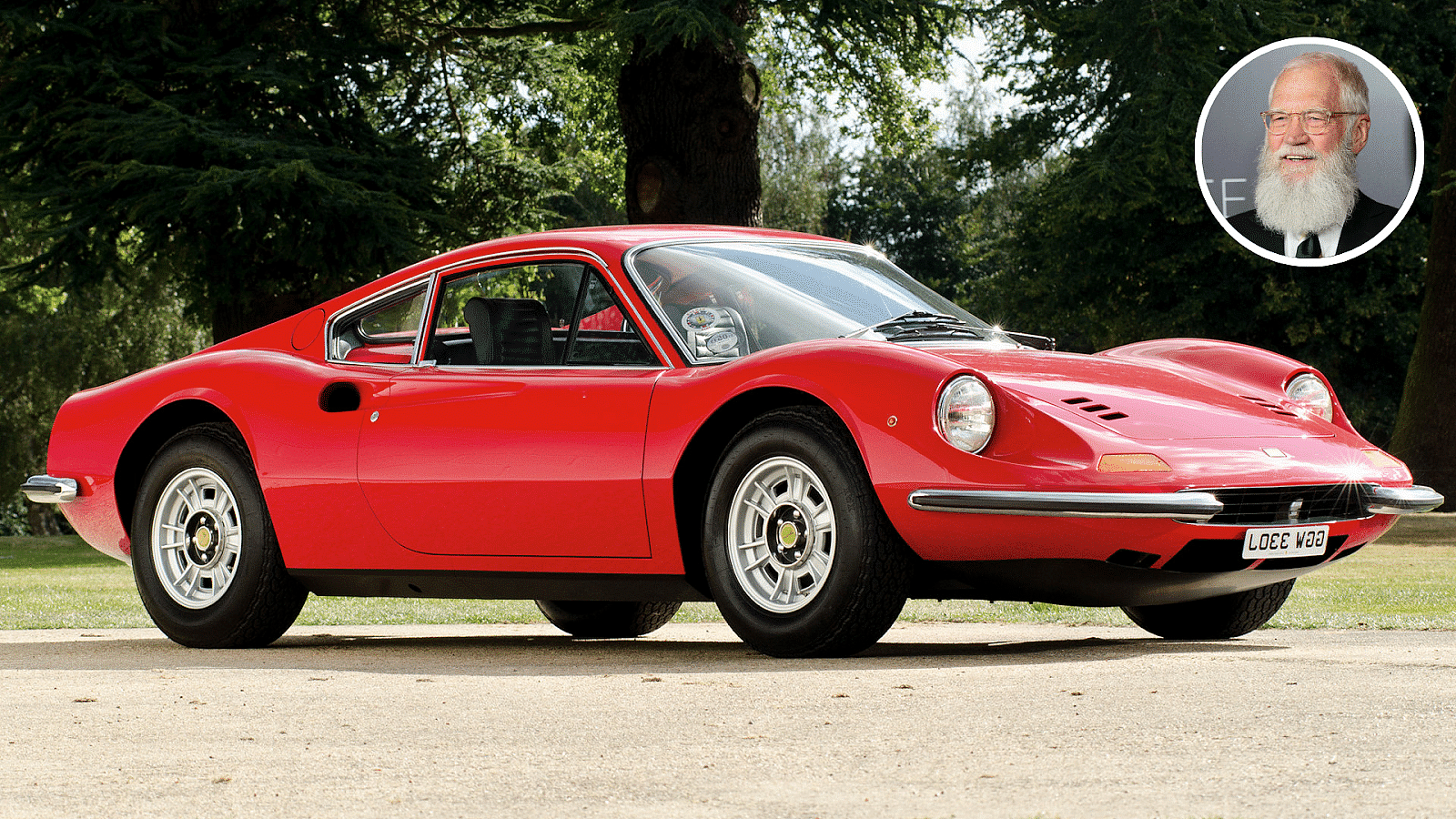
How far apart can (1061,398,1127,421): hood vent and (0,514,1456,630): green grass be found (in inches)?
102

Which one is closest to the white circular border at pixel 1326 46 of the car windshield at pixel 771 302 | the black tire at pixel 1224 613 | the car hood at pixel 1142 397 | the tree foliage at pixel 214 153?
the tree foliage at pixel 214 153

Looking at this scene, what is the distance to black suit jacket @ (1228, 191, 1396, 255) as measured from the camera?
24594mm

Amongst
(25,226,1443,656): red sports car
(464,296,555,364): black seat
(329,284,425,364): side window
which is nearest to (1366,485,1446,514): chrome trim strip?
(25,226,1443,656): red sports car

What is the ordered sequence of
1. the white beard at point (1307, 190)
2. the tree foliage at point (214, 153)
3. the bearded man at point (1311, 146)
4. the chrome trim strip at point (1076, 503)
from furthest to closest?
the white beard at point (1307, 190)
the bearded man at point (1311, 146)
the tree foliage at point (214, 153)
the chrome trim strip at point (1076, 503)

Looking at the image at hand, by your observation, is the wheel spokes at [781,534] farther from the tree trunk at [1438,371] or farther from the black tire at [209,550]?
the tree trunk at [1438,371]

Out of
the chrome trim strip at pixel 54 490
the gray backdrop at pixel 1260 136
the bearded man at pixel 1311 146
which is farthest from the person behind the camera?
the bearded man at pixel 1311 146

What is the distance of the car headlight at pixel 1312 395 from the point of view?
22.5 feet

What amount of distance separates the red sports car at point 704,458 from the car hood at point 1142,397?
0.02 m

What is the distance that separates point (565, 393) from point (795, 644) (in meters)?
1.29

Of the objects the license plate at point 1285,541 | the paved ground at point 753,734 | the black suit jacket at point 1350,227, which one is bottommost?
the paved ground at point 753,734

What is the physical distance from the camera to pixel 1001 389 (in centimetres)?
569

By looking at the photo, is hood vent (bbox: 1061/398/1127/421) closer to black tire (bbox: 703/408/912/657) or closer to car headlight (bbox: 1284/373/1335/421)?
black tire (bbox: 703/408/912/657)

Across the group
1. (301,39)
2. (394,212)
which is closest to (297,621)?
(394,212)

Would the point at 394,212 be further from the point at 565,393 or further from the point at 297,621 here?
the point at 565,393
